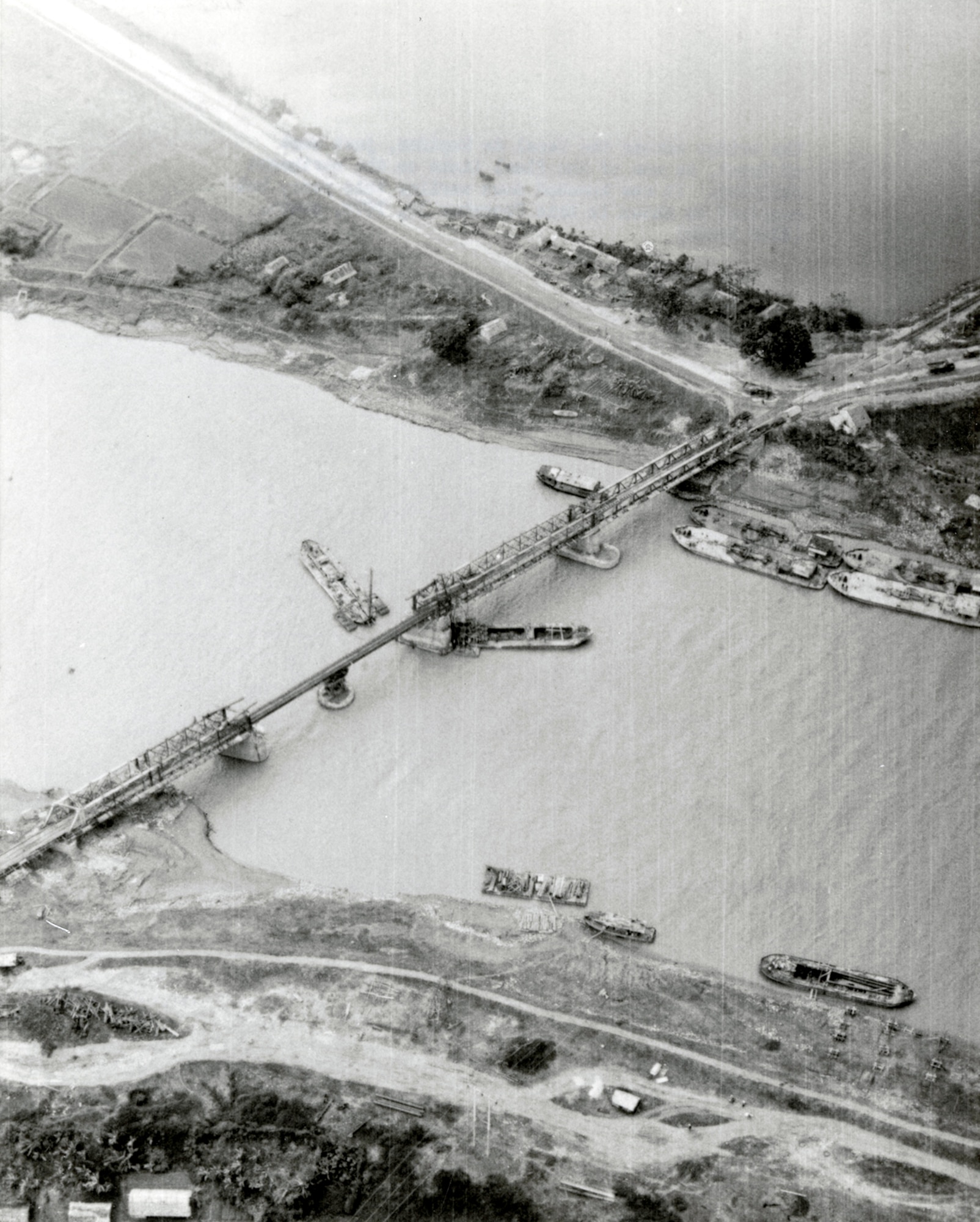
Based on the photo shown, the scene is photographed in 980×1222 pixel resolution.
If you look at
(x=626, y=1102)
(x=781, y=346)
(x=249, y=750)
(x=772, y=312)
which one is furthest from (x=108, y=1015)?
(x=772, y=312)

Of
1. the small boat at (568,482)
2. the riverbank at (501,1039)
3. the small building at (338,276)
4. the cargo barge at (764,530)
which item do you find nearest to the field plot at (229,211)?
the small building at (338,276)

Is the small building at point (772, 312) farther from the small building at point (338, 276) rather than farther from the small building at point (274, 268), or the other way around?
the small building at point (274, 268)

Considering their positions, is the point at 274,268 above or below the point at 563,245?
below

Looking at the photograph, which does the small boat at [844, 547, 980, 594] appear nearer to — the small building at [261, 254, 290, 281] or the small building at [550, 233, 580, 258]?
the small building at [550, 233, 580, 258]

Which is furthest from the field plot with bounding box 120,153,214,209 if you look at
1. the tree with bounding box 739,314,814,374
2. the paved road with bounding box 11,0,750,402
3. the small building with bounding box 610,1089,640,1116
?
the small building with bounding box 610,1089,640,1116

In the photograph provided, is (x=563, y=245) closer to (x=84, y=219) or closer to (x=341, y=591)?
(x=341, y=591)

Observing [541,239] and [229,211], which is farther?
[229,211]

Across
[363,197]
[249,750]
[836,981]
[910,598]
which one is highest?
[363,197]
